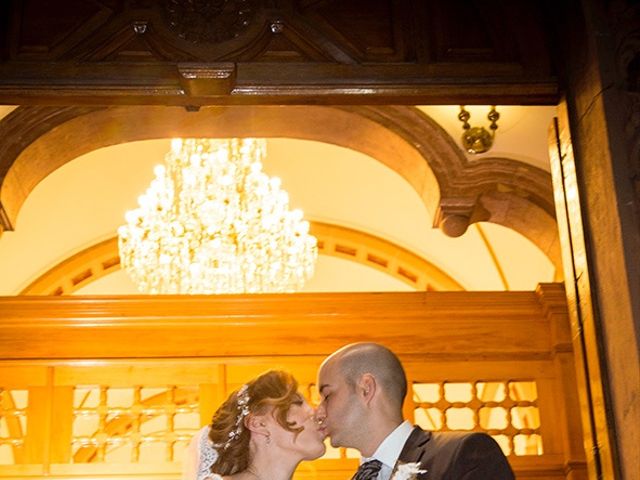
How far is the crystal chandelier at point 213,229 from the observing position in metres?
9.64

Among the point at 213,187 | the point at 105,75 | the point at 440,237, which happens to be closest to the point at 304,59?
the point at 105,75

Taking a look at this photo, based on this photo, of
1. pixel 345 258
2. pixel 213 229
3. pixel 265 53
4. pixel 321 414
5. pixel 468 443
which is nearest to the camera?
pixel 468 443

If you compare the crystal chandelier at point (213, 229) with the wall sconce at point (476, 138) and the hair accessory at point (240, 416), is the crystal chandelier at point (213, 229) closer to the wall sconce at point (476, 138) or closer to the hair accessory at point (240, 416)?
the wall sconce at point (476, 138)

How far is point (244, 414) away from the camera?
4.76 meters

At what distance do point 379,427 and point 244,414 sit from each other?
738mm

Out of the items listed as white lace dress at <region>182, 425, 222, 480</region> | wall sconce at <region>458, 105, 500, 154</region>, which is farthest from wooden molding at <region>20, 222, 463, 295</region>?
white lace dress at <region>182, 425, 222, 480</region>

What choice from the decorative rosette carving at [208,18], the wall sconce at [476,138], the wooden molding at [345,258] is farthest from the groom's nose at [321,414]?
the wooden molding at [345,258]

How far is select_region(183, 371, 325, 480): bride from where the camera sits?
464 centimetres

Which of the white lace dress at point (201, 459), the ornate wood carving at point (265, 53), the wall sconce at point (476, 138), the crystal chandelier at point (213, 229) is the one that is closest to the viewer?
the ornate wood carving at point (265, 53)

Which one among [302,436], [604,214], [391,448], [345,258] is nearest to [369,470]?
[391,448]

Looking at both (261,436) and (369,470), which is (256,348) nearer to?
(261,436)

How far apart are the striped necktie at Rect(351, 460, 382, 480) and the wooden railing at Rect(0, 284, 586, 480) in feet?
10.2

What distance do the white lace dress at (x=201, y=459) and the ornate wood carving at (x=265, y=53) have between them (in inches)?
52.5

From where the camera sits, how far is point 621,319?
4023 millimetres
